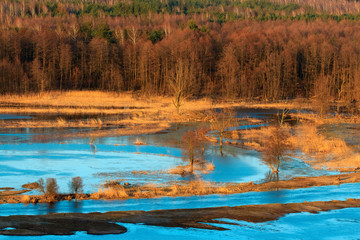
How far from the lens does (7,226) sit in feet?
53.1

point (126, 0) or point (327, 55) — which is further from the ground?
point (126, 0)

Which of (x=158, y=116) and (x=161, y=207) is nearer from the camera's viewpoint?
(x=161, y=207)

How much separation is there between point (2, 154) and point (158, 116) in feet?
75.9

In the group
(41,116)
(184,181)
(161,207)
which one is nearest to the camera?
(161,207)

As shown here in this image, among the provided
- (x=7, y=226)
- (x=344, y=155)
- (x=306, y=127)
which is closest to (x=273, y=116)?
(x=306, y=127)

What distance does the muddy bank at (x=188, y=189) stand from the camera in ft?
64.7

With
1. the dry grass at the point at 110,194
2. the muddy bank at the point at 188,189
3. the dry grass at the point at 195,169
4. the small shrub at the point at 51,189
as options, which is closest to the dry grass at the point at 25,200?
the muddy bank at the point at 188,189

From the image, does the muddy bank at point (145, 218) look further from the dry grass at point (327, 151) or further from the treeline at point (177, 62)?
the treeline at point (177, 62)

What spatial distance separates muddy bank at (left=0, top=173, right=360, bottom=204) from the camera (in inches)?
777

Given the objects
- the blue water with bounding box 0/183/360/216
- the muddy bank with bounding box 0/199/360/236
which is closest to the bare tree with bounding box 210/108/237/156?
the blue water with bounding box 0/183/360/216

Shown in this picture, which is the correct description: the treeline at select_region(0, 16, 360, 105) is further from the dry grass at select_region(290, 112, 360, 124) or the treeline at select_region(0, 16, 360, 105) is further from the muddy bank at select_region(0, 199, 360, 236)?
the muddy bank at select_region(0, 199, 360, 236)

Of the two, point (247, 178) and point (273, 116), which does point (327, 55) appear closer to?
point (273, 116)

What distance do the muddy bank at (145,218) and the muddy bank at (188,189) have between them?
6.87ft

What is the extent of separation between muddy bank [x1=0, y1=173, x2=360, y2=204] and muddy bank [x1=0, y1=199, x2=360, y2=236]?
209 centimetres
